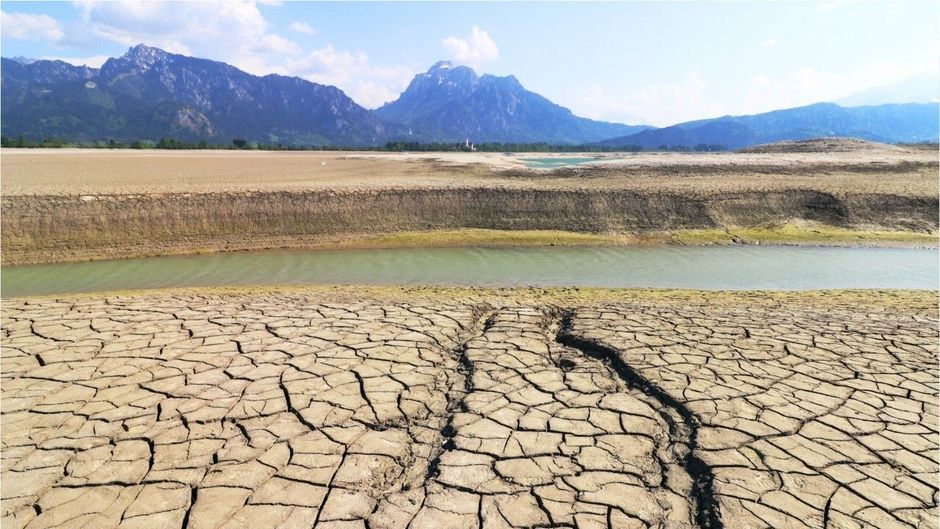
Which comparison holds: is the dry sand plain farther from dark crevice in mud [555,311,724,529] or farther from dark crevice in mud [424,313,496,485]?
dark crevice in mud [424,313,496,485]

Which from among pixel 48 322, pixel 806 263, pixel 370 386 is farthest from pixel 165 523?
pixel 806 263

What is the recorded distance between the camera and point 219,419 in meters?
3.85

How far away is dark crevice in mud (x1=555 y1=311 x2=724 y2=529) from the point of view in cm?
290

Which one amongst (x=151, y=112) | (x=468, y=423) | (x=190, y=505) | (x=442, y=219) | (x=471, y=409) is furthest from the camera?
(x=151, y=112)

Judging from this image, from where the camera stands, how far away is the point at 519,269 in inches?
437

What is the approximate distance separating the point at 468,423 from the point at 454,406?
0.29 metres

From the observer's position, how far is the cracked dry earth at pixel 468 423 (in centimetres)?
295

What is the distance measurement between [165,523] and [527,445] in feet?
7.11

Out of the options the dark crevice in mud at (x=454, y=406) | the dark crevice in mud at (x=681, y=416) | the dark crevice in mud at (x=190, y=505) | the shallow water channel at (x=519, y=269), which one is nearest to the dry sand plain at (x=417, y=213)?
the shallow water channel at (x=519, y=269)

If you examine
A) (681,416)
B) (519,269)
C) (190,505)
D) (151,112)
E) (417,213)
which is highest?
(151,112)

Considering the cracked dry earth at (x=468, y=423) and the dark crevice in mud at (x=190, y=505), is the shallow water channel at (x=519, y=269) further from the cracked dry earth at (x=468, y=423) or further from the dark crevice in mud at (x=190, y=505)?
the dark crevice in mud at (x=190, y=505)

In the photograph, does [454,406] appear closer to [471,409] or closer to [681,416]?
[471,409]

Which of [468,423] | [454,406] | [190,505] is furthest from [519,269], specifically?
[190,505]

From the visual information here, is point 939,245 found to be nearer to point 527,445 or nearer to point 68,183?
point 527,445
